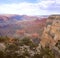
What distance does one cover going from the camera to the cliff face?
4602 millimetres

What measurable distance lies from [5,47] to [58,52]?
1.46 metres

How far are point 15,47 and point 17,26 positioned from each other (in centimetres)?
61

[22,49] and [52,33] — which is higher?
[52,33]

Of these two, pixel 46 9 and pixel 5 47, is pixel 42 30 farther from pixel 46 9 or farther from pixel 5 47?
pixel 5 47

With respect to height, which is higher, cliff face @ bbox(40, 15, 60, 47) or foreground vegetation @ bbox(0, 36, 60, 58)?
cliff face @ bbox(40, 15, 60, 47)

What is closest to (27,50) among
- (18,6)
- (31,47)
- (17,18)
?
(31,47)

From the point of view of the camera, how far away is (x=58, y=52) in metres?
4.57

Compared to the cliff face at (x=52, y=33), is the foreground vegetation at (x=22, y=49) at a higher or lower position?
lower

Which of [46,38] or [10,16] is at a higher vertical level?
[10,16]

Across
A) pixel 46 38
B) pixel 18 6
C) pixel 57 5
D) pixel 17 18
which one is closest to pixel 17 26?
pixel 17 18

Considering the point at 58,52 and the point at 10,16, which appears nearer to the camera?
the point at 58,52

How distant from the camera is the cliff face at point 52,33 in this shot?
4.60 metres

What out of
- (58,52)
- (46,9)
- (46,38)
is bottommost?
(58,52)

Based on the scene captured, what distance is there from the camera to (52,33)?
15.1 feet
